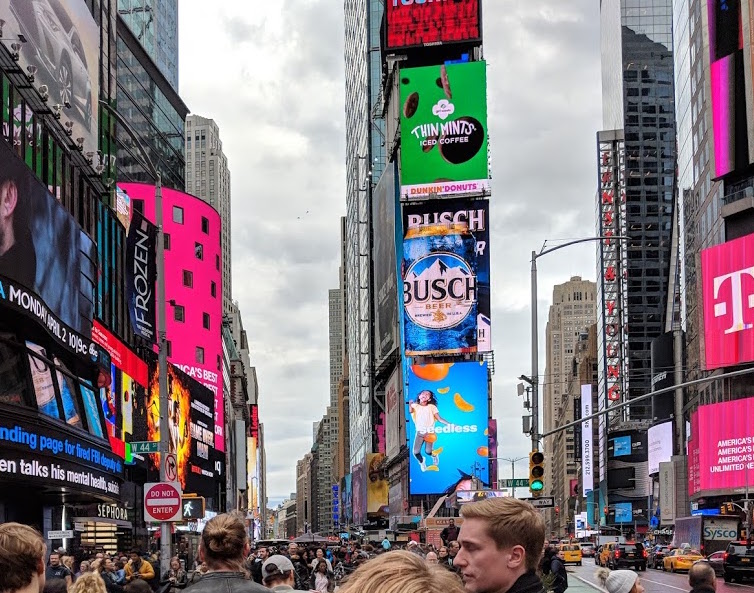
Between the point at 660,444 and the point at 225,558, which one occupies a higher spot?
the point at 225,558

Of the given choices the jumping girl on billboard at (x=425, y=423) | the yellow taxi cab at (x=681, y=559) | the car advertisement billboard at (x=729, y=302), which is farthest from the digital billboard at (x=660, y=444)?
the yellow taxi cab at (x=681, y=559)

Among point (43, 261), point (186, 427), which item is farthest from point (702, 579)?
point (186, 427)

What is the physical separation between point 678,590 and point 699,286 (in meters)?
57.2

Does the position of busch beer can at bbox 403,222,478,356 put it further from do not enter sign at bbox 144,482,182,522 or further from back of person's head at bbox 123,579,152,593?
back of person's head at bbox 123,579,152,593

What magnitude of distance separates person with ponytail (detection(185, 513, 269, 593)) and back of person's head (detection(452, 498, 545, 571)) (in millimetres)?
1898

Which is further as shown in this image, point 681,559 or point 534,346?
point 681,559

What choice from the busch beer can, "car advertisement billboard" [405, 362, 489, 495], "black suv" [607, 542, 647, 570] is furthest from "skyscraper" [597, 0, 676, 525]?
"black suv" [607, 542, 647, 570]

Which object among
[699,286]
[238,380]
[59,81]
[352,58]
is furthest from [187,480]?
[352,58]

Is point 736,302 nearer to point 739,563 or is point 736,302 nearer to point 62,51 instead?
point 739,563

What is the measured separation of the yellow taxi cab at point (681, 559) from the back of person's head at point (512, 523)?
58.3m

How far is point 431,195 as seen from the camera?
10969cm

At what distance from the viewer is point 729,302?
87.2 m

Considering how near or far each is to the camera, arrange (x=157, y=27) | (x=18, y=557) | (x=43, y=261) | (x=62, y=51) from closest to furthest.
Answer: (x=18, y=557), (x=43, y=261), (x=62, y=51), (x=157, y=27)

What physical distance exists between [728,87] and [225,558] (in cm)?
8314
